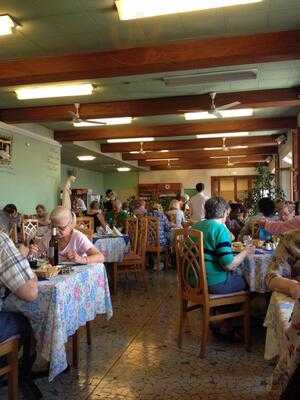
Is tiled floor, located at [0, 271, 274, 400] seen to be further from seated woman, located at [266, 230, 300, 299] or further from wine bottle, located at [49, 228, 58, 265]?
seated woman, located at [266, 230, 300, 299]

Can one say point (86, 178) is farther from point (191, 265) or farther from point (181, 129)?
point (191, 265)

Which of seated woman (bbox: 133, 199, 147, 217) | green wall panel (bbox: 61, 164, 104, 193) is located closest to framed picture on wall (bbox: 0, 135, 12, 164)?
seated woman (bbox: 133, 199, 147, 217)

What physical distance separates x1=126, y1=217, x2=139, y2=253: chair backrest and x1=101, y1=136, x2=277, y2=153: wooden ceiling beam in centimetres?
554

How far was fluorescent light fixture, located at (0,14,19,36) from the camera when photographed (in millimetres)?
3879

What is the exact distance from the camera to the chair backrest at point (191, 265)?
10.6 ft

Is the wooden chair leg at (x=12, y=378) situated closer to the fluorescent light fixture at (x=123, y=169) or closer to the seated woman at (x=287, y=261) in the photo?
the seated woman at (x=287, y=261)

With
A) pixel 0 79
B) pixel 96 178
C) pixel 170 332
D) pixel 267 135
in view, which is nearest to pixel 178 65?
pixel 0 79

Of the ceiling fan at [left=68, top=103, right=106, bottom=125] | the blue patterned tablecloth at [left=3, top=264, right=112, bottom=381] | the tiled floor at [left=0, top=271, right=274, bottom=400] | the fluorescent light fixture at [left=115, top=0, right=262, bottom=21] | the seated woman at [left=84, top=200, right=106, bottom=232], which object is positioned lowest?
the tiled floor at [left=0, top=271, right=274, bottom=400]

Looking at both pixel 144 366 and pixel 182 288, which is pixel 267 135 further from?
pixel 144 366

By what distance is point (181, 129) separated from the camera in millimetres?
9195

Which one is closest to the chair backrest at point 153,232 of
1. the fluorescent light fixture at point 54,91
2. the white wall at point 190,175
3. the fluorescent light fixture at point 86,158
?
the fluorescent light fixture at point 54,91

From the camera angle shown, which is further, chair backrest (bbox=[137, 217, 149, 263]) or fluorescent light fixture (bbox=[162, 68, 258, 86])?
chair backrest (bbox=[137, 217, 149, 263])

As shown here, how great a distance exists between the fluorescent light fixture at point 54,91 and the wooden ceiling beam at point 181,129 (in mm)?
3225

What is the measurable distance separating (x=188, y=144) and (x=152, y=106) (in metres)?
4.62
